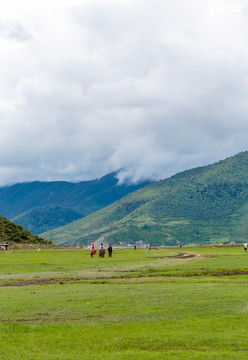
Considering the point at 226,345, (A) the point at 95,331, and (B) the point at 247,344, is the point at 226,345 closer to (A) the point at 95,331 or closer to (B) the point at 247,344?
(B) the point at 247,344

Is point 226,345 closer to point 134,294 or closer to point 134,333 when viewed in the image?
point 134,333

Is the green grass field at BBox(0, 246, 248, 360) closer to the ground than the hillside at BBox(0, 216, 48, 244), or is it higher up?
closer to the ground

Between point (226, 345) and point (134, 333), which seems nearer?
point (226, 345)

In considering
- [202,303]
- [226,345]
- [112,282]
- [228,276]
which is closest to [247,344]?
[226,345]

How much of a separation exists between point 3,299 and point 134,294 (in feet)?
28.6

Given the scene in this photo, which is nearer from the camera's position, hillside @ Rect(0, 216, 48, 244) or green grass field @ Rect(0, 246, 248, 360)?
green grass field @ Rect(0, 246, 248, 360)

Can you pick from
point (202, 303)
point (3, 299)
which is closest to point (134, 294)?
point (202, 303)

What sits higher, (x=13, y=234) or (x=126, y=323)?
(x=13, y=234)

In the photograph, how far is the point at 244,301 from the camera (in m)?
26.8

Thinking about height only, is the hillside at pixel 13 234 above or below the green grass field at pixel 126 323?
above

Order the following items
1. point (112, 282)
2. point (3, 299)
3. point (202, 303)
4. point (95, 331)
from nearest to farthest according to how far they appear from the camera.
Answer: point (95, 331)
point (202, 303)
point (3, 299)
point (112, 282)

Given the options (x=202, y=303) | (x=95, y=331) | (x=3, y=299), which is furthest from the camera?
(x=3, y=299)

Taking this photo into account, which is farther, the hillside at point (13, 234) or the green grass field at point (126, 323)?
the hillside at point (13, 234)

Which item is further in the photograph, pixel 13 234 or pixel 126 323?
pixel 13 234
